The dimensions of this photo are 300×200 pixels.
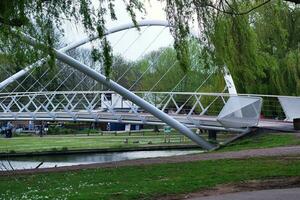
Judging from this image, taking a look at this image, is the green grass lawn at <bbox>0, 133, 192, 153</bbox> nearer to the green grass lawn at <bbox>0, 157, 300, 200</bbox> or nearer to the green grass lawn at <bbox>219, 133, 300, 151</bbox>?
the green grass lawn at <bbox>219, 133, 300, 151</bbox>

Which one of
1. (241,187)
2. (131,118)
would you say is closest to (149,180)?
(241,187)

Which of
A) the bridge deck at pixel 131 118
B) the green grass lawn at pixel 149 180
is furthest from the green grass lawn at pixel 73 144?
the green grass lawn at pixel 149 180

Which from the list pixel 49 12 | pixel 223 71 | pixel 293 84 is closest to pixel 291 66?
A: pixel 293 84

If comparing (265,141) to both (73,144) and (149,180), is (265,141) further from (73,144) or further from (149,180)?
(73,144)

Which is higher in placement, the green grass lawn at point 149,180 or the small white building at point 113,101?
the small white building at point 113,101

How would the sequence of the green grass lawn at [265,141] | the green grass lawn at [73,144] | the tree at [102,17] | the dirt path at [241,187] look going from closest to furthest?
the dirt path at [241,187]
the tree at [102,17]
the green grass lawn at [265,141]
the green grass lawn at [73,144]

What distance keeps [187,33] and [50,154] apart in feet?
92.4

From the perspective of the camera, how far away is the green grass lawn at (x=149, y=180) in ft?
33.2

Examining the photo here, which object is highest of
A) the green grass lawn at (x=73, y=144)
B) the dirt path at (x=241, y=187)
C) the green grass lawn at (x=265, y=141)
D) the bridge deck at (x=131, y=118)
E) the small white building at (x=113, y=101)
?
the small white building at (x=113, y=101)

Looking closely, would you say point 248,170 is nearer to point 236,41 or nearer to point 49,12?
point 236,41

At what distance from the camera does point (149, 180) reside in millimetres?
11961

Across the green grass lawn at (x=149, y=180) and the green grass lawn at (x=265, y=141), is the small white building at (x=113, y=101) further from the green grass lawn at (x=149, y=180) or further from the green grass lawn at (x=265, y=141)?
the green grass lawn at (x=149, y=180)

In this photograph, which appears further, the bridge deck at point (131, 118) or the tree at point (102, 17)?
the bridge deck at point (131, 118)

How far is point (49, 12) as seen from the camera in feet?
43.8
